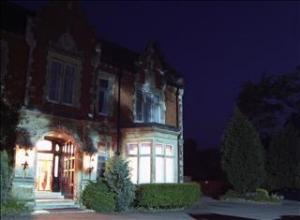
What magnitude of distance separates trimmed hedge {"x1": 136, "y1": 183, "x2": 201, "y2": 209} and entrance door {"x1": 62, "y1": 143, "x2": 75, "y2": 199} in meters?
3.38

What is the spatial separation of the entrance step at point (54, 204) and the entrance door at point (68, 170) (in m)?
0.65

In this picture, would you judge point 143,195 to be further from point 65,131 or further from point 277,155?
point 277,155

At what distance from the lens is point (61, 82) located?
22344mm

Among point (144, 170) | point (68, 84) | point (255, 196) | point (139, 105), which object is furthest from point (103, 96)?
point (255, 196)

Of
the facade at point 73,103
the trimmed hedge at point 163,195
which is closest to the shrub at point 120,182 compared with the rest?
the trimmed hedge at point 163,195

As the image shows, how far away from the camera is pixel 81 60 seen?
913 inches

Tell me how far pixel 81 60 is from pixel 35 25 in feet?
10.0

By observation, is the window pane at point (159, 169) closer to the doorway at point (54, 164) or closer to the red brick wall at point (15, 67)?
the doorway at point (54, 164)

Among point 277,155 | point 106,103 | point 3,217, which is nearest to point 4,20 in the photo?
point 106,103

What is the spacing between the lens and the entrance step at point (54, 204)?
67.6 feet

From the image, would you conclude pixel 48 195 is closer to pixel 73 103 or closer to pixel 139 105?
pixel 73 103

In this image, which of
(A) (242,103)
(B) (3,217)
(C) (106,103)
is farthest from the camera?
(A) (242,103)

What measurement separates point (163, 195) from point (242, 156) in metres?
10.8

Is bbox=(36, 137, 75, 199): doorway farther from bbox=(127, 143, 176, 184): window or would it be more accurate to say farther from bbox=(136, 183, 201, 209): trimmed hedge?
bbox=(136, 183, 201, 209): trimmed hedge
